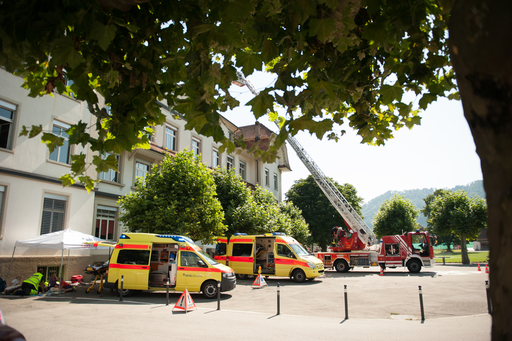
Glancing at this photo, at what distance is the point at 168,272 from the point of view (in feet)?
40.9

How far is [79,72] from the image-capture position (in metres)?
3.92

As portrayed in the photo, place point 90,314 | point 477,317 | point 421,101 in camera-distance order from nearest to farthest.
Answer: point 421,101 → point 477,317 → point 90,314

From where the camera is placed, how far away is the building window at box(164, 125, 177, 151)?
2396cm

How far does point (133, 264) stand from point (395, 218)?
111 ft

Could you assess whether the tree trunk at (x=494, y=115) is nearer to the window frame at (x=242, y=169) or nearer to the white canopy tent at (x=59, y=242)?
the white canopy tent at (x=59, y=242)

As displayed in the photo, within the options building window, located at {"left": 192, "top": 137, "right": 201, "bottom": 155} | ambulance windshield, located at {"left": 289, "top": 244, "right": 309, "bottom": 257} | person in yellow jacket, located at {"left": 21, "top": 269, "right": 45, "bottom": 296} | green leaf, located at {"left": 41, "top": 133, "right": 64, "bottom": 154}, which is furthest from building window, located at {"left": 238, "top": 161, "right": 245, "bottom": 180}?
green leaf, located at {"left": 41, "top": 133, "right": 64, "bottom": 154}

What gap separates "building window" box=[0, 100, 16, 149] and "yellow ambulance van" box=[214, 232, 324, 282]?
34.7ft

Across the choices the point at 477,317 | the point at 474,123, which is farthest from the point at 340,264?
the point at 474,123

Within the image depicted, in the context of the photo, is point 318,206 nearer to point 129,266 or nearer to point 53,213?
point 53,213

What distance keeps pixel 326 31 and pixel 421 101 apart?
2.24 meters

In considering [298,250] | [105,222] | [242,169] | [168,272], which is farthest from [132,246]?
[242,169]

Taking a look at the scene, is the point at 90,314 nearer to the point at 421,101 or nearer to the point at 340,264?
the point at 421,101

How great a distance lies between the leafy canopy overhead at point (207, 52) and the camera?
330 cm

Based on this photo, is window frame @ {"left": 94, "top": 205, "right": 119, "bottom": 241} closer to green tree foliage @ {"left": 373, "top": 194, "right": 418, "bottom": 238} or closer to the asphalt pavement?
the asphalt pavement
